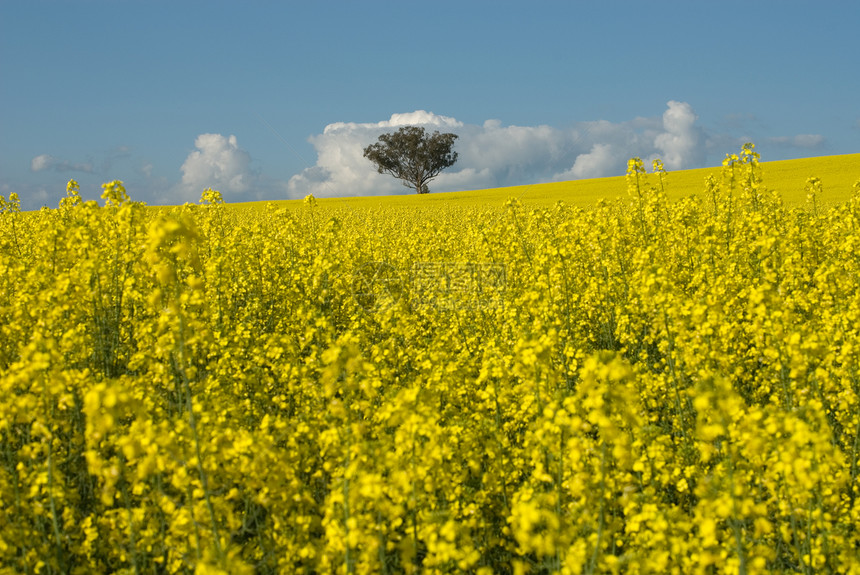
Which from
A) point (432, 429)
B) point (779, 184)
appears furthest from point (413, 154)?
point (432, 429)

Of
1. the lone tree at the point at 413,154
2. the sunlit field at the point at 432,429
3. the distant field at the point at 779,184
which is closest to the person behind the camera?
the sunlit field at the point at 432,429

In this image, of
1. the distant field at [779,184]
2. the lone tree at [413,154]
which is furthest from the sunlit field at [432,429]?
the lone tree at [413,154]

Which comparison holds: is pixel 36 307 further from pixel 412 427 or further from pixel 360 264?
pixel 360 264

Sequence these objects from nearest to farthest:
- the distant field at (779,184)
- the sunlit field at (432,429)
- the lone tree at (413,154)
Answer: the sunlit field at (432,429), the distant field at (779,184), the lone tree at (413,154)

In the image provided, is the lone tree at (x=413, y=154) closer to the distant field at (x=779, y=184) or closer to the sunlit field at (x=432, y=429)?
the distant field at (x=779, y=184)

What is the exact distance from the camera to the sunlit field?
3.32m

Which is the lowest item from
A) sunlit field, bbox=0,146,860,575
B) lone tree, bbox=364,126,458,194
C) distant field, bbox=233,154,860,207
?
sunlit field, bbox=0,146,860,575

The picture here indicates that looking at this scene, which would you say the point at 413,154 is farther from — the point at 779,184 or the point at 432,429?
the point at 432,429

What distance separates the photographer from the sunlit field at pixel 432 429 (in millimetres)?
3318

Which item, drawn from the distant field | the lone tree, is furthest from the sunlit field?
the lone tree

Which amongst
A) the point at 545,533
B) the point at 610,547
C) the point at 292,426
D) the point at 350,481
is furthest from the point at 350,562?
the point at 610,547

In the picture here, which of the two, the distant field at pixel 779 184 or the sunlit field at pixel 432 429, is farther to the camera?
the distant field at pixel 779 184

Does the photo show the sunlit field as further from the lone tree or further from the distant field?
the lone tree

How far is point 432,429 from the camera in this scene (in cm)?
354
